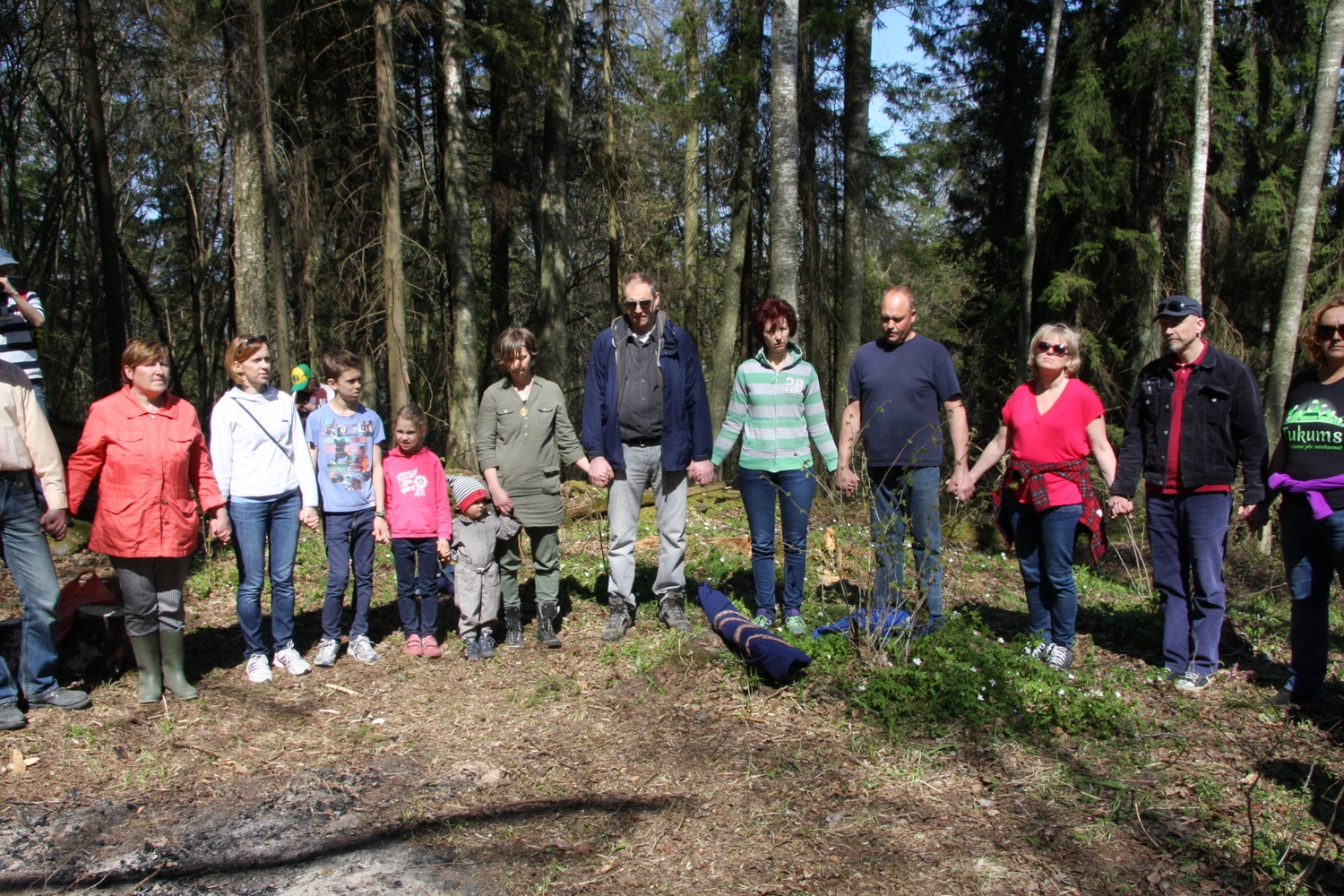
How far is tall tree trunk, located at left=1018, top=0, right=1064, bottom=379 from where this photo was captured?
600 inches

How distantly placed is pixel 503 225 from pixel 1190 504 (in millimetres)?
12934

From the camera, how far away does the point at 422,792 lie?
3.91 m

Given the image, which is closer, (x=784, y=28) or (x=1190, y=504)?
(x=1190, y=504)

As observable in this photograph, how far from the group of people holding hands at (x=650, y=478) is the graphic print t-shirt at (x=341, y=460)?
14 mm

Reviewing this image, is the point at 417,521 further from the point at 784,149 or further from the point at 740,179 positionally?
the point at 740,179

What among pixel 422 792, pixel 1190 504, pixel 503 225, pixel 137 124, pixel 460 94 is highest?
pixel 137 124

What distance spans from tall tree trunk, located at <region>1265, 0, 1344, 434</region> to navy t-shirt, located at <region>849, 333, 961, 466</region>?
7.06 meters

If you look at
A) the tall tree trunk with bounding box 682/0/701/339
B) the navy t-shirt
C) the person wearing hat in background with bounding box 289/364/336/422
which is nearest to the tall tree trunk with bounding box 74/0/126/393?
the person wearing hat in background with bounding box 289/364/336/422

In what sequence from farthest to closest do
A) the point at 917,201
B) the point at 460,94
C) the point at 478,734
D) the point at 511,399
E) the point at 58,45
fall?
the point at 917,201 < the point at 58,45 < the point at 460,94 < the point at 511,399 < the point at 478,734

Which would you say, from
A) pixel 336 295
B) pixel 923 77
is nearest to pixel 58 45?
pixel 336 295

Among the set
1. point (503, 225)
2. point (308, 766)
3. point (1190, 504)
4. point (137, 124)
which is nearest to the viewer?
point (308, 766)

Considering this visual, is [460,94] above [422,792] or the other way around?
above

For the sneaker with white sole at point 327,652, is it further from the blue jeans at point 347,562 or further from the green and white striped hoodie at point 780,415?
the green and white striped hoodie at point 780,415

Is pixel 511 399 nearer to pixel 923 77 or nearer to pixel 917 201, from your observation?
pixel 923 77
